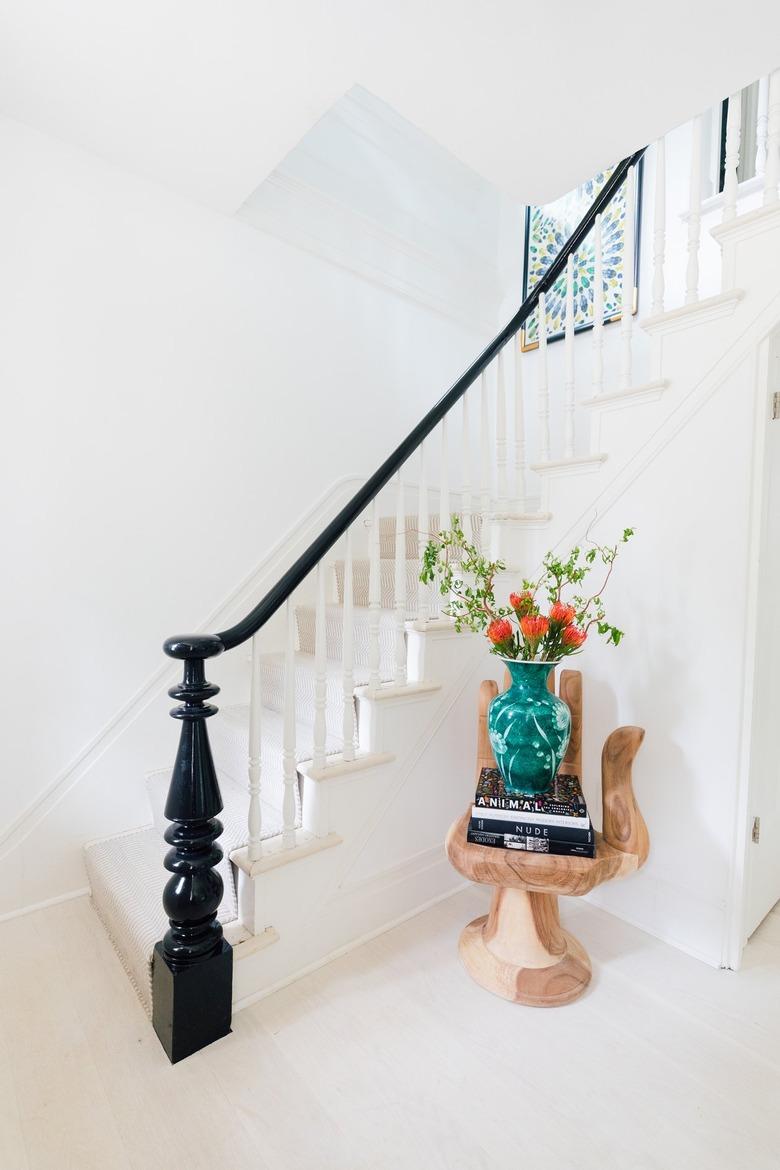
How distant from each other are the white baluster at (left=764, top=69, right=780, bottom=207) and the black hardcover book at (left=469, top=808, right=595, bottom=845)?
1694mm

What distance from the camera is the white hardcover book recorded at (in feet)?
4.50

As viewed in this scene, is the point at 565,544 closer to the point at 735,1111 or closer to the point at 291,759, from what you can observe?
the point at 291,759

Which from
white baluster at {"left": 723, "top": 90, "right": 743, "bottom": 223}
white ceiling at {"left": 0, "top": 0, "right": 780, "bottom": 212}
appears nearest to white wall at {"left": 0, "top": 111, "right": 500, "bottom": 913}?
white ceiling at {"left": 0, "top": 0, "right": 780, "bottom": 212}

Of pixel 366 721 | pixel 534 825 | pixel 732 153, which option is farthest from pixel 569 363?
pixel 534 825

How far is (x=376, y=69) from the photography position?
1583 millimetres

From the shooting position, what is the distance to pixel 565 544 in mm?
1927

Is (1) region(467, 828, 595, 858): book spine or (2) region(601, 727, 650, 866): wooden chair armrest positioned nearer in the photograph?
(1) region(467, 828, 595, 858): book spine

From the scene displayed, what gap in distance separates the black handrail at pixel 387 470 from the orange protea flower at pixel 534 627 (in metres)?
0.55

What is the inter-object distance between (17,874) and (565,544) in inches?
82.6

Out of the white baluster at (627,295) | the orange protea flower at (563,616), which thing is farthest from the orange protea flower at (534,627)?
the white baluster at (627,295)

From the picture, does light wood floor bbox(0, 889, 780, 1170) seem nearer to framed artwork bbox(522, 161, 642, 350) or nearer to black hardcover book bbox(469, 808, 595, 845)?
black hardcover book bbox(469, 808, 595, 845)

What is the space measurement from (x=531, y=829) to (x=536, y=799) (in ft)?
0.32

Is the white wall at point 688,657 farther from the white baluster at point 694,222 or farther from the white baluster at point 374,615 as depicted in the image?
the white baluster at point 374,615

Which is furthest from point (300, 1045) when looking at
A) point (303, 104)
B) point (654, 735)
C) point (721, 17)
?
point (721, 17)
